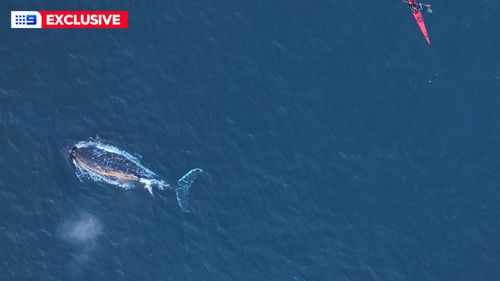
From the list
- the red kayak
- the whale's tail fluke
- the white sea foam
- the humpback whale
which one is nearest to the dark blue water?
the white sea foam

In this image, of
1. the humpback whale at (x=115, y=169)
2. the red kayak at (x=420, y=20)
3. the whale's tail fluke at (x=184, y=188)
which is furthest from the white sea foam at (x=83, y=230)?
the red kayak at (x=420, y=20)

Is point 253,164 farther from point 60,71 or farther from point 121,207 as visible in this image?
point 60,71

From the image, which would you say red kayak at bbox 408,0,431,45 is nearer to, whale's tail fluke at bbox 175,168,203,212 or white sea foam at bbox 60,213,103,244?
whale's tail fluke at bbox 175,168,203,212

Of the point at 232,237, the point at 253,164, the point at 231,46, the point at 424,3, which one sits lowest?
the point at 232,237

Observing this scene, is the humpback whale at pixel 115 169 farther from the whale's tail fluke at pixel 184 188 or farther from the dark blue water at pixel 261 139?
the dark blue water at pixel 261 139

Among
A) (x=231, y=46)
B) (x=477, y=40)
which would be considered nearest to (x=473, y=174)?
(x=477, y=40)

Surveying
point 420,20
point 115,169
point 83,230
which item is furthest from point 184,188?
point 420,20

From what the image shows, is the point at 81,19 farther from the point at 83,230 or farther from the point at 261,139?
the point at 261,139
